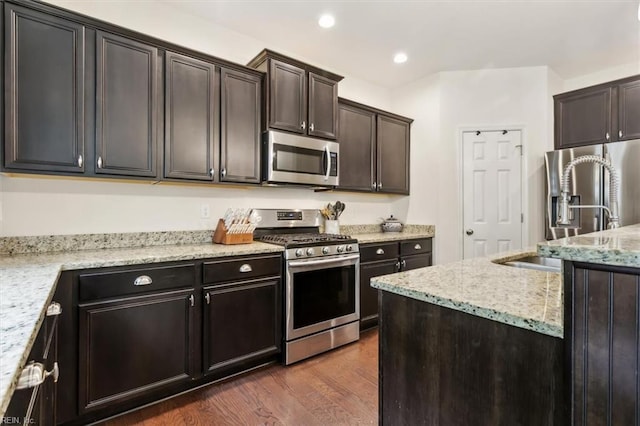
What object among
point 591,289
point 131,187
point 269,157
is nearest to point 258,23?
point 269,157

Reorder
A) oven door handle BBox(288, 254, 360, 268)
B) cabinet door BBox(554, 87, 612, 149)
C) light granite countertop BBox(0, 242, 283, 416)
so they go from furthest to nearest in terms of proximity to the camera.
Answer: cabinet door BBox(554, 87, 612, 149) < oven door handle BBox(288, 254, 360, 268) < light granite countertop BBox(0, 242, 283, 416)

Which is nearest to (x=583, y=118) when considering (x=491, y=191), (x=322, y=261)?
(x=491, y=191)

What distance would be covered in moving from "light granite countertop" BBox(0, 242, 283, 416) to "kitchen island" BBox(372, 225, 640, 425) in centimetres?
97

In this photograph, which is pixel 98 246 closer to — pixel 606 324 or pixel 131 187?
pixel 131 187

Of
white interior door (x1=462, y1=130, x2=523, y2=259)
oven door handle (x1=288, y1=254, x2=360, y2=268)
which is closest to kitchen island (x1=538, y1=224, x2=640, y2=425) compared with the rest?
oven door handle (x1=288, y1=254, x2=360, y2=268)

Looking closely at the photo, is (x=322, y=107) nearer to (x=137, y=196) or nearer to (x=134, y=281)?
(x=137, y=196)

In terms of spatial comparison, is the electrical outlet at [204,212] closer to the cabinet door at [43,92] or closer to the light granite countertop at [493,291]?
the cabinet door at [43,92]

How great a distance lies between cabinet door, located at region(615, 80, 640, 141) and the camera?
308cm

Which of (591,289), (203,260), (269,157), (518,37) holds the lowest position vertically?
(203,260)

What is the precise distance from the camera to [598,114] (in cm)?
327

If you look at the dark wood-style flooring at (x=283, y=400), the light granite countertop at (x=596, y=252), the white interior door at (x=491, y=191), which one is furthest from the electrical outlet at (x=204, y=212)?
the white interior door at (x=491, y=191)

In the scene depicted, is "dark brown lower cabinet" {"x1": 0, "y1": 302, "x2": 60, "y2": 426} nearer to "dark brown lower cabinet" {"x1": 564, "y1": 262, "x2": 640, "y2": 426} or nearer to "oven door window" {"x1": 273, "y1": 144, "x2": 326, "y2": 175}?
"dark brown lower cabinet" {"x1": 564, "y1": 262, "x2": 640, "y2": 426}

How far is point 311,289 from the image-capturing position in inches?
100

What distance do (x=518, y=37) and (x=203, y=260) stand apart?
337 centimetres
